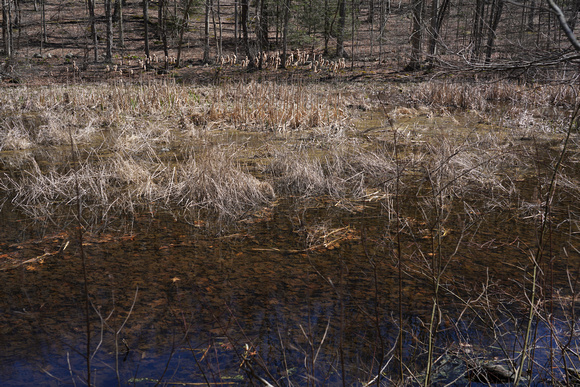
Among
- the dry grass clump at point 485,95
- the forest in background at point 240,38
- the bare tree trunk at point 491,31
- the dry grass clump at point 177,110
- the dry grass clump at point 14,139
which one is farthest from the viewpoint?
the forest in background at point 240,38

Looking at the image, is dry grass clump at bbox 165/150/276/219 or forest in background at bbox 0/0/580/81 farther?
forest in background at bbox 0/0/580/81

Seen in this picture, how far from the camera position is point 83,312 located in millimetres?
3164

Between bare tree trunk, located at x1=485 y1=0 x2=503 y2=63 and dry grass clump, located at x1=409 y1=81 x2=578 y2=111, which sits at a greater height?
bare tree trunk, located at x1=485 y1=0 x2=503 y2=63

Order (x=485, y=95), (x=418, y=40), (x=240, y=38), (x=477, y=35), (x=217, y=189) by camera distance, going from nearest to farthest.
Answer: (x=217, y=189) < (x=477, y=35) < (x=418, y=40) < (x=485, y=95) < (x=240, y=38)

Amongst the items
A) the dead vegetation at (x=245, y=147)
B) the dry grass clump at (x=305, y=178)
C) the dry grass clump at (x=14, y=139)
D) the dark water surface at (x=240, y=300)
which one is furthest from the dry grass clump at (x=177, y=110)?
the dark water surface at (x=240, y=300)

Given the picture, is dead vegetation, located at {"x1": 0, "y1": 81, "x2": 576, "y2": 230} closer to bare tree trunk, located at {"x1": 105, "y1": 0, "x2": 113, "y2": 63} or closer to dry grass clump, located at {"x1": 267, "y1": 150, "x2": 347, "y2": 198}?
dry grass clump, located at {"x1": 267, "y1": 150, "x2": 347, "y2": 198}

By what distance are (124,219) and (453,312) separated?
3339mm

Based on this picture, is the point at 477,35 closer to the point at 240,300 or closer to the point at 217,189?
the point at 217,189

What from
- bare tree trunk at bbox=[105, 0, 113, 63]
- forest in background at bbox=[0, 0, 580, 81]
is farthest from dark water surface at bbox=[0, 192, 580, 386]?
bare tree trunk at bbox=[105, 0, 113, 63]

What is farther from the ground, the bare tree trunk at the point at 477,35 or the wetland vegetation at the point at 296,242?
the bare tree trunk at the point at 477,35

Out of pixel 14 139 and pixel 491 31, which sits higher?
pixel 491 31

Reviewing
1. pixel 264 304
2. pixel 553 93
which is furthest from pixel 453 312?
pixel 553 93

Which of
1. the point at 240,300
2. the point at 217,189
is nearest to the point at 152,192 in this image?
the point at 217,189

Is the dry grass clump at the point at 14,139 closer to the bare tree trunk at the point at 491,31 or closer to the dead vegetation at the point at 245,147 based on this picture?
the dead vegetation at the point at 245,147
